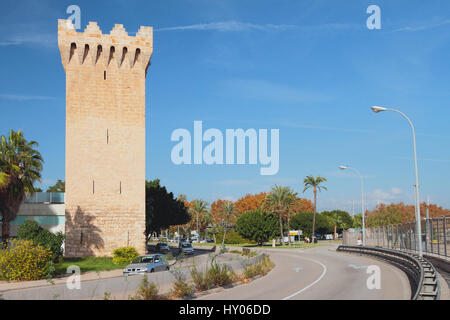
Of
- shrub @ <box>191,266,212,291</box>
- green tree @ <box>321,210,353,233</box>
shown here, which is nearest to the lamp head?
shrub @ <box>191,266,212,291</box>

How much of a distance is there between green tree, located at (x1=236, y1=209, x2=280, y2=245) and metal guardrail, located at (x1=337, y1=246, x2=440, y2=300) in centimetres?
2922

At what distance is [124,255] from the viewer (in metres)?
39.3

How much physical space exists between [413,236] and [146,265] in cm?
2189

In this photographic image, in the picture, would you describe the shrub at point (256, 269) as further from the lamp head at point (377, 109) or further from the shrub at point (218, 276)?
the lamp head at point (377, 109)

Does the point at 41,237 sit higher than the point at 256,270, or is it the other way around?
the point at 41,237

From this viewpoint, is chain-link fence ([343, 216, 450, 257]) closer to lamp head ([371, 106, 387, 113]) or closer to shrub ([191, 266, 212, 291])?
lamp head ([371, 106, 387, 113])

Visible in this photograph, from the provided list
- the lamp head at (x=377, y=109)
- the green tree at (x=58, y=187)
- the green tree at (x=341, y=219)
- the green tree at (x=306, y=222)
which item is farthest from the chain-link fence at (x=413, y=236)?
the green tree at (x=58, y=187)

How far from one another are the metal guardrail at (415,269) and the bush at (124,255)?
21.3 m

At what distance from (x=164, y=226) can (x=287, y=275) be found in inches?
1768

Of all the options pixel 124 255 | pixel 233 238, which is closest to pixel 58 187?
pixel 233 238

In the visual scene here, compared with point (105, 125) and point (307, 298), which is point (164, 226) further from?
point (307, 298)

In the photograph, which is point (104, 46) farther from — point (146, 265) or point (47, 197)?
point (146, 265)

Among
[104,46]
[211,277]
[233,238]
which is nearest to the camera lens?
[211,277]
